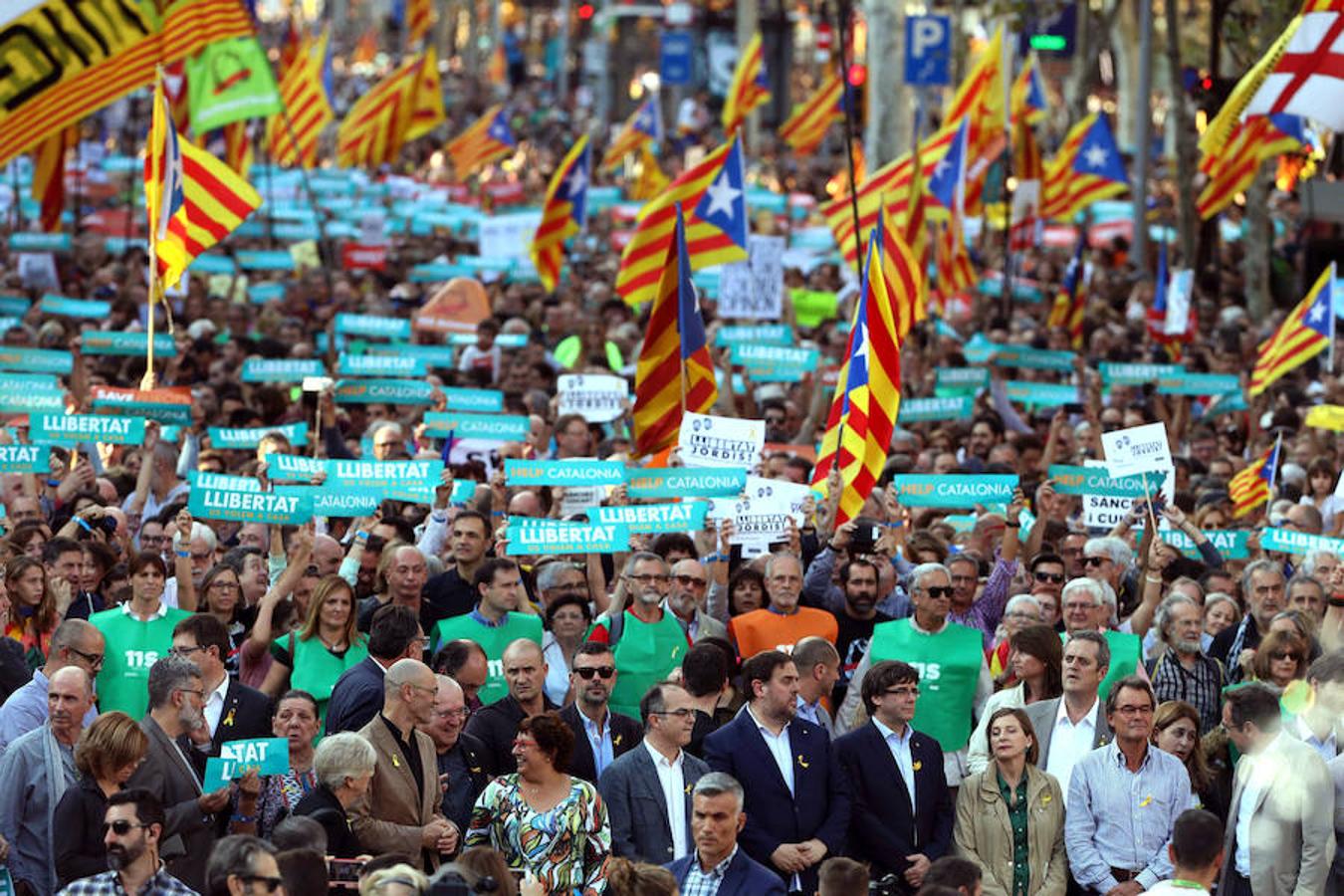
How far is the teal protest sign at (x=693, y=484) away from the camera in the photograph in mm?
13164

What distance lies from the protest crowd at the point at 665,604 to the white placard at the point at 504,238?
6731 millimetres

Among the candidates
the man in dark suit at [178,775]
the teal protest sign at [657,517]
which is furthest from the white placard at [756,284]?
the man in dark suit at [178,775]

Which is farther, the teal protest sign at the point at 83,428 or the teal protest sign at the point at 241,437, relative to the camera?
the teal protest sign at the point at 241,437

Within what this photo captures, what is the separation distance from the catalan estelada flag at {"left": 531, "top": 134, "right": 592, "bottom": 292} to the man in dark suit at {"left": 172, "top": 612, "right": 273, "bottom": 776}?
46.6 ft

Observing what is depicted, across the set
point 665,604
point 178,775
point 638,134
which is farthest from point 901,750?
point 638,134

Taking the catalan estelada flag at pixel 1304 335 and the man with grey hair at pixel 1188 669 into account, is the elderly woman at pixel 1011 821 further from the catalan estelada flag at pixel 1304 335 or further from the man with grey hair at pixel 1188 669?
the catalan estelada flag at pixel 1304 335

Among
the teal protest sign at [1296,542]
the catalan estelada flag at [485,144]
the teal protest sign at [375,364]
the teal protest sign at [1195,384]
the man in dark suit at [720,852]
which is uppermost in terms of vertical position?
the catalan estelada flag at [485,144]

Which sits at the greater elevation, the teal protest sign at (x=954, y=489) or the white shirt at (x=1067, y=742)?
the teal protest sign at (x=954, y=489)

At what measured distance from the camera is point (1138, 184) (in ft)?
109

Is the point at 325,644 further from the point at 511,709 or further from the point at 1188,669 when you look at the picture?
the point at 1188,669

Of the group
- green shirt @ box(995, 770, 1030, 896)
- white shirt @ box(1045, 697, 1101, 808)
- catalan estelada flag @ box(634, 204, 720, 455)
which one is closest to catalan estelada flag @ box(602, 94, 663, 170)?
catalan estelada flag @ box(634, 204, 720, 455)

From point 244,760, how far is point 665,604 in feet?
9.70

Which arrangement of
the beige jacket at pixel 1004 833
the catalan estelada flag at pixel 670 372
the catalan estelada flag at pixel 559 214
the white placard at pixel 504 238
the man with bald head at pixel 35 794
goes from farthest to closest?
the white placard at pixel 504 238 < the catalan estelada flag at pixel 559 214 < the catalan estelada flag at pixel 670 372 < the beige jacket at pixel 1004 833 < the man with bald head at pixel 35 794

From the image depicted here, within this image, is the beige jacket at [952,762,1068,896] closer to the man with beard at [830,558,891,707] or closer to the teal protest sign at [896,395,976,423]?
the man with beard at [830,558,891,707]
